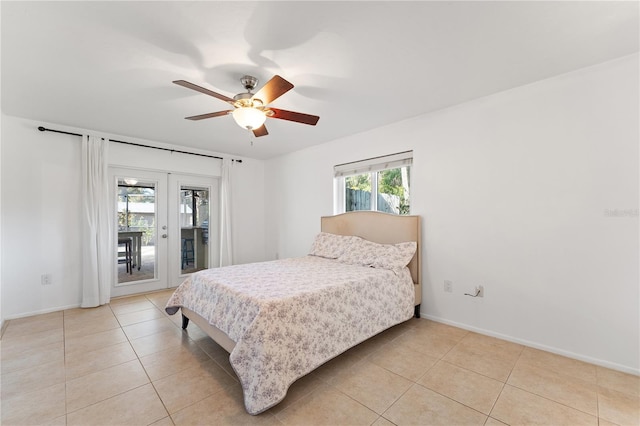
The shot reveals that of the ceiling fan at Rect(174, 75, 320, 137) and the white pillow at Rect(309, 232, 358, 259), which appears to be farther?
the white pillow at Rect(309, 232, 358, 259)

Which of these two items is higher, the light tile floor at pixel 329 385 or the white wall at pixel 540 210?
the white wall at pixel 540 210

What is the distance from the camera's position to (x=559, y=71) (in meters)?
2.27

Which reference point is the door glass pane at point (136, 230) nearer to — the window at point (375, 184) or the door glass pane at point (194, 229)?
the door glass pane at point (194, 229)

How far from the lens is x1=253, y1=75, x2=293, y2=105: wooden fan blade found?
1.82 m

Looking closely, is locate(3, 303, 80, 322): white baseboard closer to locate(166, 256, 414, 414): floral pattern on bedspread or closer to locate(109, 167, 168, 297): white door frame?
locate(109, 167, 168, 297): white door frame

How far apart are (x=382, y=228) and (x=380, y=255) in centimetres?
49

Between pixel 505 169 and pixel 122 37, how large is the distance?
3.31 m

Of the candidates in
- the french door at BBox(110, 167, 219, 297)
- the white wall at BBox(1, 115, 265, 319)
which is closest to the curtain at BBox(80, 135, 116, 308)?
the white wall at BBox(1, 115, 265, 319)

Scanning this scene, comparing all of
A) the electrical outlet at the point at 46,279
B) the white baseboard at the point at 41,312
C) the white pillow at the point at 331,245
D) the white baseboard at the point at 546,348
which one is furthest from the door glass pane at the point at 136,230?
the white baseboard at the point at 546,348

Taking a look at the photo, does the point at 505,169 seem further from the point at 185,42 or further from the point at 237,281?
the point at 185,42

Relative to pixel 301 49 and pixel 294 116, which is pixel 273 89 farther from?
pixel 294 116

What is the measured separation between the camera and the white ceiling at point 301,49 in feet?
5.24

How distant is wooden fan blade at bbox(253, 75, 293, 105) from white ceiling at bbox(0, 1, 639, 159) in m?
0.27

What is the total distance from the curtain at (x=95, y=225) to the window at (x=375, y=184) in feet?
10.6
